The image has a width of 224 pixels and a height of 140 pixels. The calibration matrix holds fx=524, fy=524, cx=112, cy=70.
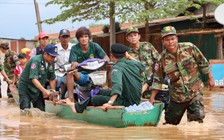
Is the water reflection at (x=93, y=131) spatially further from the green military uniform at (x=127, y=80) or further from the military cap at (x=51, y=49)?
the military cap at (x=51, y=49)

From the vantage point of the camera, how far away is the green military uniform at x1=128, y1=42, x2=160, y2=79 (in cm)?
857

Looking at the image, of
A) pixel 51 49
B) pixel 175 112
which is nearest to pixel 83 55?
pixel 51 49

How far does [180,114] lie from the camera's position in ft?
24.6

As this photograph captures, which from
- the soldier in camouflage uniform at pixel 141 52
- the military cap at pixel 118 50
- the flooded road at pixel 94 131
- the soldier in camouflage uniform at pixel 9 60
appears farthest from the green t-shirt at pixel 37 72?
the soldier in camouflage uniform at pixel 9 60

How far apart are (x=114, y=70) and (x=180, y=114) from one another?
1.18m

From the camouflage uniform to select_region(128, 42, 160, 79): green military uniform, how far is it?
124 cm

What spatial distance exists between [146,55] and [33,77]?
6.32 feet

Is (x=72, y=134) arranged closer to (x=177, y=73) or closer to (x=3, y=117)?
(x=177, y=73)

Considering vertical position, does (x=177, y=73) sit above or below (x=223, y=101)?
above

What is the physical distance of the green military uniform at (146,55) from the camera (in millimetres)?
8570

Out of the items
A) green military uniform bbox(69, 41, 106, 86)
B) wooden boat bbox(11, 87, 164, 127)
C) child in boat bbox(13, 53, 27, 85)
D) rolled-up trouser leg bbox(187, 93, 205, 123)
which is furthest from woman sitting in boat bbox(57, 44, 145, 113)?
child in boat bbox(13, 53, 27, 85)

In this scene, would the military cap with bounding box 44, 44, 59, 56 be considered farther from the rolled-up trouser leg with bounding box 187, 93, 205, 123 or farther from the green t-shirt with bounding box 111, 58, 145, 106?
the rolled-up trouser leg with bounding box 187, 93, 205, 123

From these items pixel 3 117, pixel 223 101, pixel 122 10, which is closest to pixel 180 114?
pixel 3 117

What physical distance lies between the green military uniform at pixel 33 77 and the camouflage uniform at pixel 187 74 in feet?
8.11
